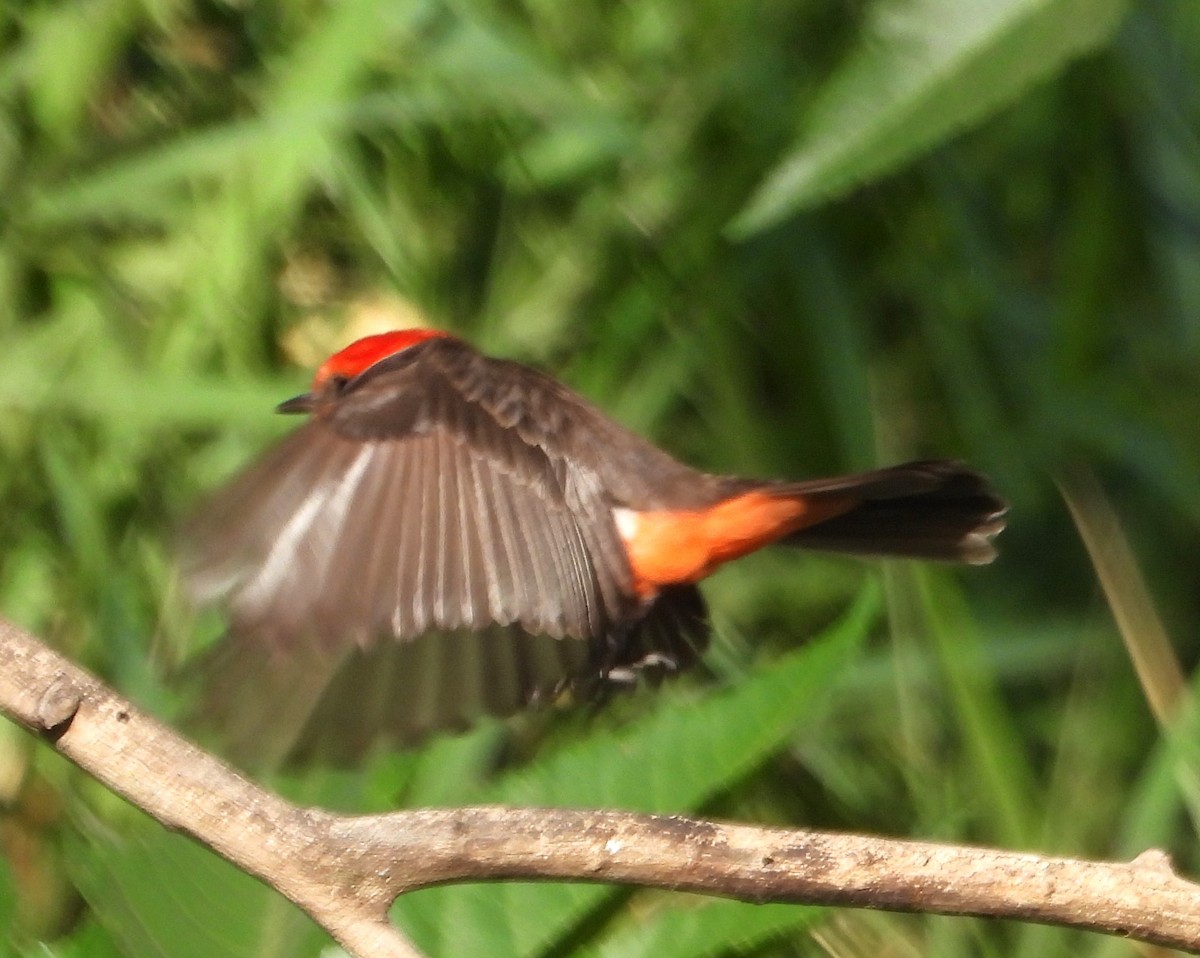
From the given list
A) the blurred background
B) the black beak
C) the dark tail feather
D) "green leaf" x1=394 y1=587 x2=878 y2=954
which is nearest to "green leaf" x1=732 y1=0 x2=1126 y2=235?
"green leaf" x1=394 y1=587 x2=878 y2=954

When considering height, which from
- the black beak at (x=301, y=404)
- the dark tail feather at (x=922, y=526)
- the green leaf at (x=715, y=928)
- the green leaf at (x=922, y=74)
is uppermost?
the green leaf at (x=922, y=74)

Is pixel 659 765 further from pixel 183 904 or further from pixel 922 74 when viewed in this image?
pixel 922 74

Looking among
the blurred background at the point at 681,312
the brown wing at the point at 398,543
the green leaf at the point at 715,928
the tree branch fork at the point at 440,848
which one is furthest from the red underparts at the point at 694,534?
the tree branch fork at the point at 440,848

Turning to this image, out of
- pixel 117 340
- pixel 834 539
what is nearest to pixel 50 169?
pixel 117 340

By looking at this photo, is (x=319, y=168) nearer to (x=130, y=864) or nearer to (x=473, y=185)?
(x=473, y=185)

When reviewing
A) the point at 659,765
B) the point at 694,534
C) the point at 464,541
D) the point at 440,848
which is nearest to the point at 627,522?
the point at 694,534

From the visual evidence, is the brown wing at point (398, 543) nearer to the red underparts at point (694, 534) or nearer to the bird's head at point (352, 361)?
the red underparts at point (694, 534)

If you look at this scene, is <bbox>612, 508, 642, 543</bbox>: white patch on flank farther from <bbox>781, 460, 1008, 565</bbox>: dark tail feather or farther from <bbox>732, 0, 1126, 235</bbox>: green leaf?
<bbox>732, 0, 1126, 235</bbox>: green leaf
